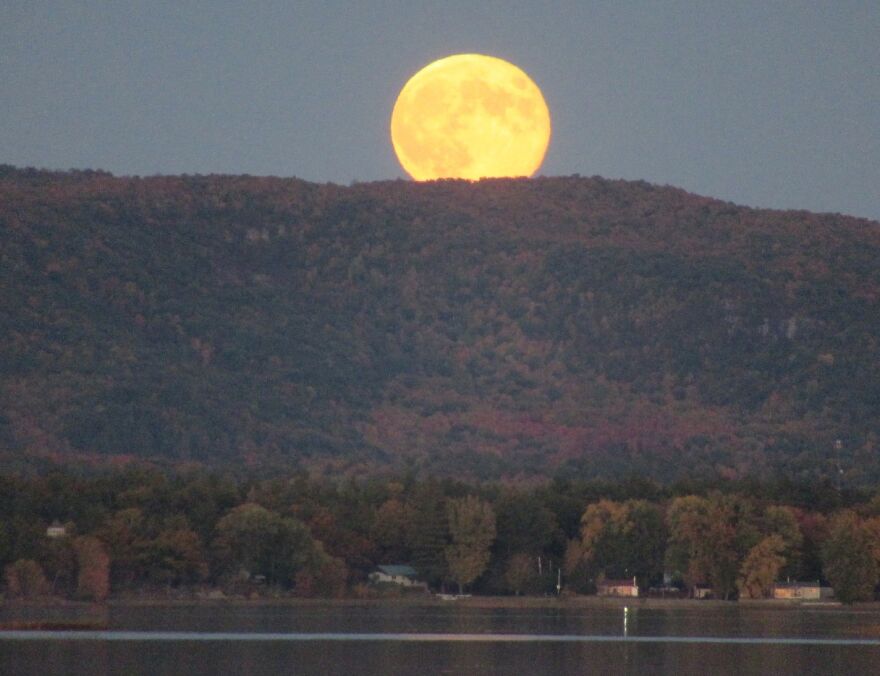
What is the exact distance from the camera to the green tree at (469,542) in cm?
9444

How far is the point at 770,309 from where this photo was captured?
151 meters

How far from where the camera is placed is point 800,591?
94625 mm

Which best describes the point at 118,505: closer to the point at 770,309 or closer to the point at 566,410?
the point at 566,410

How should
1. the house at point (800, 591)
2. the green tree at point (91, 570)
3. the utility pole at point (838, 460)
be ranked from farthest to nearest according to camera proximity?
the utility pole at point (838, 460) → the house at point (800, 591) → the green tree at point (91, 570)

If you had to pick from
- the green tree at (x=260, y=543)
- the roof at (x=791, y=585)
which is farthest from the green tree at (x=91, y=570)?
the roof at (x=791, y=585)

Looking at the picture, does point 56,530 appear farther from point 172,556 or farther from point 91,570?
point 91,570

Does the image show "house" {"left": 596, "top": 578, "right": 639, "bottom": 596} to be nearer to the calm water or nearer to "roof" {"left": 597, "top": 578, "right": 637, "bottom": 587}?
"roof" {"left": 597, "top": 578, "right": 637, "bottom": 587}

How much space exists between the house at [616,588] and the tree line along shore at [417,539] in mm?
234

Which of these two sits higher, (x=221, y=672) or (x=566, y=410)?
(x=566, y=410)

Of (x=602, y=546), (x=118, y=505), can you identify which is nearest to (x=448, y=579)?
(x=602, y=546)

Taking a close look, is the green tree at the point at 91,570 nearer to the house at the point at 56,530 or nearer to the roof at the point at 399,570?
the house at the point at 56,530

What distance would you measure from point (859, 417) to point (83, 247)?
56.5 meters

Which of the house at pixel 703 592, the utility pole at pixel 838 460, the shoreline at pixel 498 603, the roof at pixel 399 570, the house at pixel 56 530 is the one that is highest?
the utility pole at pixel 838 460

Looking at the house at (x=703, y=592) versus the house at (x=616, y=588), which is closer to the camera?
the house at (x=616, y=588)
